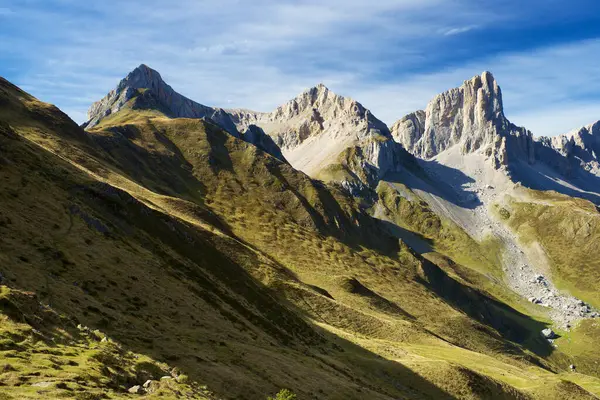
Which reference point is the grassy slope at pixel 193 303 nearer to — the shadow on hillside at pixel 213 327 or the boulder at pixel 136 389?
the shadow on hillside at pixel 213 327

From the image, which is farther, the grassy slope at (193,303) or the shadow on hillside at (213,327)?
the grassy slope at (193,303)

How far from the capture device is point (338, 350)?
3499 inches

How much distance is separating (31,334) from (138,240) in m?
44.4

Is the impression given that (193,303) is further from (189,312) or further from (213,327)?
(213,327)

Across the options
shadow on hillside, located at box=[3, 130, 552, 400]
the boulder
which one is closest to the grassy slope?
shadow on hillside, located at box=[3, 130, 552, 400]

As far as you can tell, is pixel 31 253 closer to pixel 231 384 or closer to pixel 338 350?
pixel 231 384

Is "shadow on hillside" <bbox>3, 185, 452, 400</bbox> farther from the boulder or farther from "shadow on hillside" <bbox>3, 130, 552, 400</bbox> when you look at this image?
the boulder

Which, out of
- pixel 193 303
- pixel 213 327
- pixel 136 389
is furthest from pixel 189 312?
pixel 136 389

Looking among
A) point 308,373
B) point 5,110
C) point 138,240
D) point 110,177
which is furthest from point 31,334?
point 5,110

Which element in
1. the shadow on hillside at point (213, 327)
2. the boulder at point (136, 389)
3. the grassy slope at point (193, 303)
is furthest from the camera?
the grassy slope at point (193, 303)

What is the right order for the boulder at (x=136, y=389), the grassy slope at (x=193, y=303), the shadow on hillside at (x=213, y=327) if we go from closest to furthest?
the boulder at (x=136, y=389), the shadow on hillside at (x=213, y=327), the grassy slope at (x=193, y=303)

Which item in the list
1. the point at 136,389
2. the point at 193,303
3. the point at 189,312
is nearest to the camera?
the point at 136,389

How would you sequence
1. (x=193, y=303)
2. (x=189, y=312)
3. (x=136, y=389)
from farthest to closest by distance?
(x=193, y=303)
(x=189, y=312)
(x=136, y=389)

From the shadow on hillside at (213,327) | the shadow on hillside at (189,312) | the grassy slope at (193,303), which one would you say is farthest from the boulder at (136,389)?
the shadow on hillside at (189,312)
